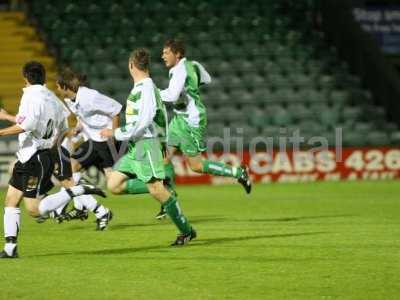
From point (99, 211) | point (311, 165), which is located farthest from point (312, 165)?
point (99, 211)

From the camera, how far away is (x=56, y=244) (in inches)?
447

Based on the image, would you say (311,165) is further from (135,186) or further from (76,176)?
(135,186)

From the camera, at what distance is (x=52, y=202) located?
1093cm

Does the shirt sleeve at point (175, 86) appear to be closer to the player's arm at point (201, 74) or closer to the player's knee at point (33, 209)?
the player's arm at point (201, 74)

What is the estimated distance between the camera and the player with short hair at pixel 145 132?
10.4 meters

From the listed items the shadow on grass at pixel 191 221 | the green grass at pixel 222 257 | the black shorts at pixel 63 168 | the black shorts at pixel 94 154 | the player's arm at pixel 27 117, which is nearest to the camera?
the green grass at pixel 222 257

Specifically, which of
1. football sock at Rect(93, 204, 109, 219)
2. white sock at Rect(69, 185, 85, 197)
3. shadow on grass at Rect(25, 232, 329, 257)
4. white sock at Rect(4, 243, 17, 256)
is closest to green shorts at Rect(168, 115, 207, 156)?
football sock at Rect(93, 204, 109, 219)

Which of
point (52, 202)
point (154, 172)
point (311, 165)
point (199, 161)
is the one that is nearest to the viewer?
point (154, 172)

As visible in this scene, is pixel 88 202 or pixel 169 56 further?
pixel 169 56

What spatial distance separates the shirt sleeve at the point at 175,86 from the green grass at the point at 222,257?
5.17ft

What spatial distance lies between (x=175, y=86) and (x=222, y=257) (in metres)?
3.27

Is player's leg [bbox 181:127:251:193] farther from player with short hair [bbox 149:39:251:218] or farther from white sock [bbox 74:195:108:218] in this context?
white sock [bbox 74:195:108:218]

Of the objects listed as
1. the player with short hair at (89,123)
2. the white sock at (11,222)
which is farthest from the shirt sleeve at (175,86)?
the white sock at (11,222)

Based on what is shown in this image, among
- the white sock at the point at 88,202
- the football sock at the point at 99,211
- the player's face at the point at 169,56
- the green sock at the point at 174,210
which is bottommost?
the football sock at the point at 99,211
